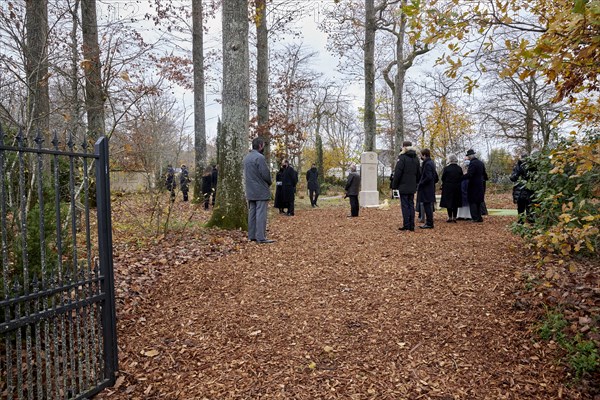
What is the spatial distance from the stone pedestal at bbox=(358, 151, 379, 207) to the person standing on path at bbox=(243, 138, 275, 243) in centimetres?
868

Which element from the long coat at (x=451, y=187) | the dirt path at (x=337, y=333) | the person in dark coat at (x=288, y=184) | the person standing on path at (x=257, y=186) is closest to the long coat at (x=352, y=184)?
the person in dark coat at (x=288, y=184)

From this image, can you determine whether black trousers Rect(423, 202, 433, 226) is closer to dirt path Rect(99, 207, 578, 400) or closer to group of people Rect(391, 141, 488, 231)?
group of people Rect(391, 141, 488, 231)

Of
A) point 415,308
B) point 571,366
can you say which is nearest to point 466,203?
point 415,308

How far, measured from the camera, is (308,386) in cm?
302

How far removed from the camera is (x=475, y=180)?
32.5ft

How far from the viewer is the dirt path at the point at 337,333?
3040 millimetres

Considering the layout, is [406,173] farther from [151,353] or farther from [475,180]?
[151,353]

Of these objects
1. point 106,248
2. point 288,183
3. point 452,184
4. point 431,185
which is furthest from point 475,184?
point 106,248

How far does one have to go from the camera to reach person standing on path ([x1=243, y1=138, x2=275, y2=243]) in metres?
7.13

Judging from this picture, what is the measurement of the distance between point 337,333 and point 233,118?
5127 mm

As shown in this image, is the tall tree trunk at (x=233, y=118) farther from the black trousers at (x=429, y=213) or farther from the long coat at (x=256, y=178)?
the black trousers at (x=429, y=213)

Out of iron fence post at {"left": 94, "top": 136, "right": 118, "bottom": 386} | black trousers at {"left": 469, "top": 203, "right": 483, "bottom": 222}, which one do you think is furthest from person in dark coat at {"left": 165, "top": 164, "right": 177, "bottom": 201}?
black trousers at {"left": 469, "top": 203, "right": 483, "bottom": 222}

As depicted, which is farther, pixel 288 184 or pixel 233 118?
pixel 288 184

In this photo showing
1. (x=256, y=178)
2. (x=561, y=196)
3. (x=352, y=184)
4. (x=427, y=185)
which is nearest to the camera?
(x=561, y=196)
